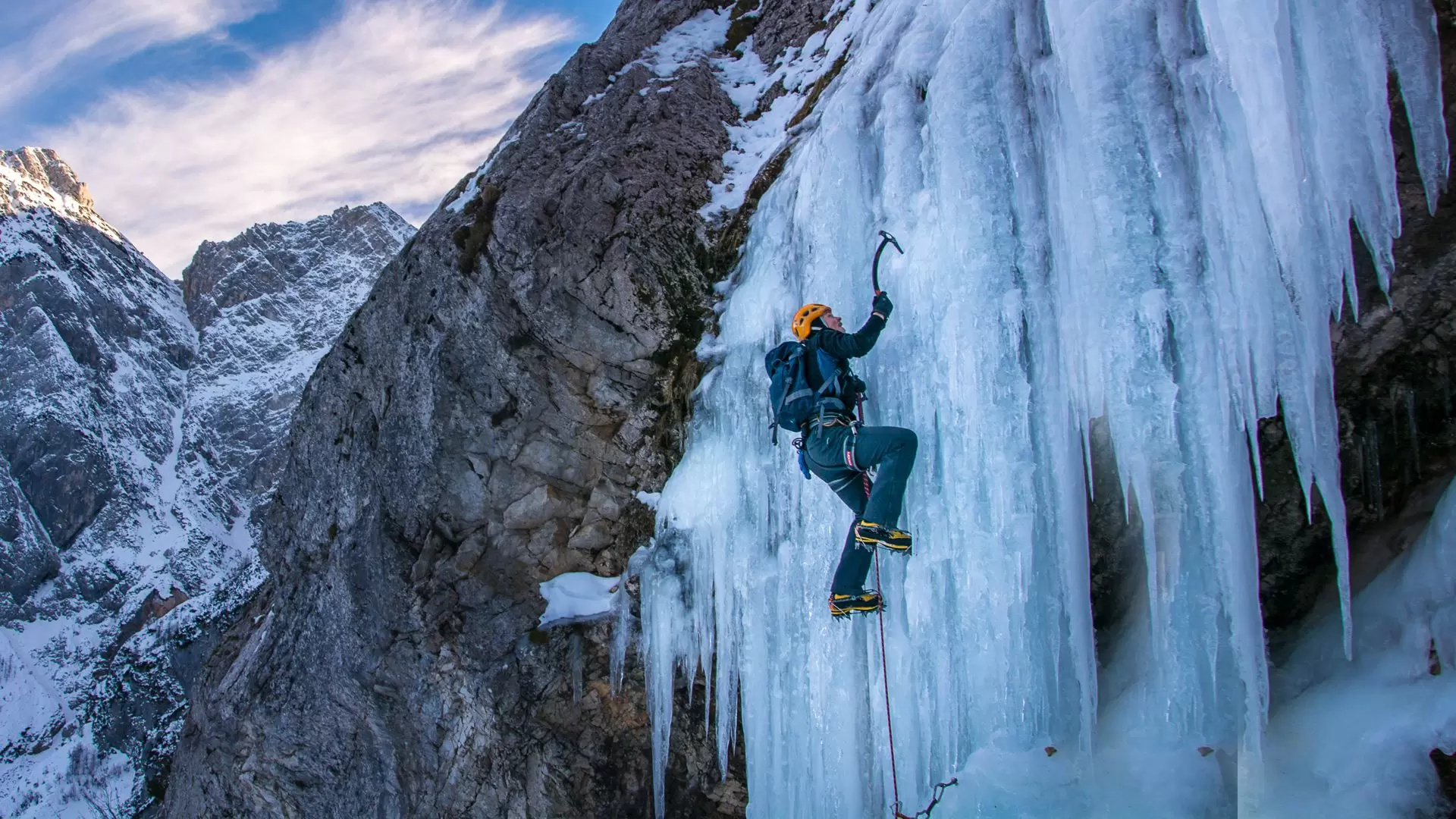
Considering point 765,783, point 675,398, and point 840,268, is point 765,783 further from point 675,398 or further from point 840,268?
point 840,268

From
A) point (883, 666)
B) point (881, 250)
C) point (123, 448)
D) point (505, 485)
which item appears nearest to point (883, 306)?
point (881, 250)

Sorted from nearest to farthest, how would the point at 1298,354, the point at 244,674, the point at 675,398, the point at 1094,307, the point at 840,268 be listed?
the point at 1298,354, the point at 1094,307, the point at 840,268, the point at 675,398, the point at 244,674

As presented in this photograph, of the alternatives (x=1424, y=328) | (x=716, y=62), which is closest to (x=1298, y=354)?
(x=1424, y=328)

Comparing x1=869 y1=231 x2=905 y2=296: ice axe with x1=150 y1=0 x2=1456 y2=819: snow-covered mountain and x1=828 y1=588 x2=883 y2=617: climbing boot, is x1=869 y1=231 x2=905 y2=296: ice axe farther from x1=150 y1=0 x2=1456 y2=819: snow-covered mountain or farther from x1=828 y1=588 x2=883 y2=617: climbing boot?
x1=828 y1=588 x2=883 y2=617: climbing boot

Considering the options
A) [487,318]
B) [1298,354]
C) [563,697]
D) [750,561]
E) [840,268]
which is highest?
[487,318]

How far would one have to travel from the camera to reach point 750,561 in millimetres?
7043

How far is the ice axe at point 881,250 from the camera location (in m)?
5.73

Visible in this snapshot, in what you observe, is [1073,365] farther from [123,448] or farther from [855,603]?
[123,448]

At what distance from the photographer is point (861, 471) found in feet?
17.2

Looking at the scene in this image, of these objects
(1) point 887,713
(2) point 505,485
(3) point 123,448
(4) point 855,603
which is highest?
(3) point 123,448

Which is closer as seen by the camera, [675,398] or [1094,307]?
[1094,307]

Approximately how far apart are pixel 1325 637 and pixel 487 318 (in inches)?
305

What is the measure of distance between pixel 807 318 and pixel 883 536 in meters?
1.55

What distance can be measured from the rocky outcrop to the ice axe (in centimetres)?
243
